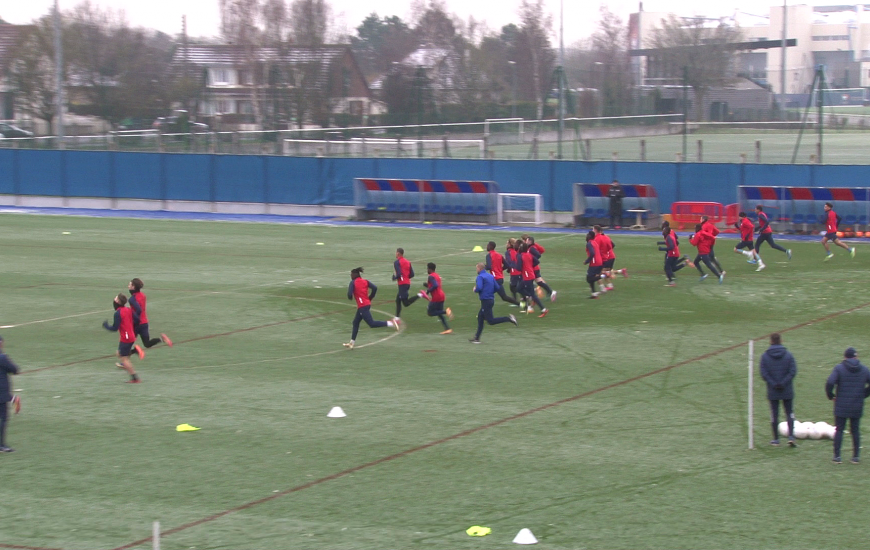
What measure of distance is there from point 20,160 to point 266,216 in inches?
567

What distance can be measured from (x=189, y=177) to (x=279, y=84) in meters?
16.4

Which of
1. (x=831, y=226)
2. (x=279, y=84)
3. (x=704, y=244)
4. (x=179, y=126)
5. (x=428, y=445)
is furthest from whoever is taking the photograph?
(x=279, y=84)

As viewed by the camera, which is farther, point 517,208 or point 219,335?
point 517,208

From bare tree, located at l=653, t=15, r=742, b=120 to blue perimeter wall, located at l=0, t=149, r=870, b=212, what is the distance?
5.97 meters

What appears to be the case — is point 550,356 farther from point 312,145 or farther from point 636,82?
point 636,82

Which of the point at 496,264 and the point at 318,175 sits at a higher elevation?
the point at 318,175

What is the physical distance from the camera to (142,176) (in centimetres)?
4825

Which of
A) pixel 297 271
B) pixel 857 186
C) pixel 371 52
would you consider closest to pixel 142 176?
pixel 297 271

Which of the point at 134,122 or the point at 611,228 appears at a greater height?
the point at 134,122

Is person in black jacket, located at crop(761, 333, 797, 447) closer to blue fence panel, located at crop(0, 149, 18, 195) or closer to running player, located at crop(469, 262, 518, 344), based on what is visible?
running player, located at crop(469, 262, 518, 344)

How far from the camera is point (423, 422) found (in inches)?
536

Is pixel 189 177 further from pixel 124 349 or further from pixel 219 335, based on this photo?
pixel 124 349

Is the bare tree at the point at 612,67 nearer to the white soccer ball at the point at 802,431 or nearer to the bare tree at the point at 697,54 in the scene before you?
the bare tree at the point at 697,54

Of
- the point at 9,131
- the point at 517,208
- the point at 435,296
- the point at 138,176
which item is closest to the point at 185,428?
the point at 435,296
